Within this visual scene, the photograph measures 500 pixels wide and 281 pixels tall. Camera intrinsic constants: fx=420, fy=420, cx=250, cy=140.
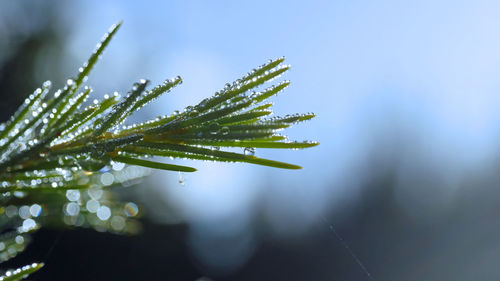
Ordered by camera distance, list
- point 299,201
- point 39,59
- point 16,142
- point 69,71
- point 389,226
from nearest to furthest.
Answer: point 16,142
point 39,59
point 69,71
point 299,201
point 389,226

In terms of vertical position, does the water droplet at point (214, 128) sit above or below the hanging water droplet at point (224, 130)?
above

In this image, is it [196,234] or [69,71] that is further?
[196,234]

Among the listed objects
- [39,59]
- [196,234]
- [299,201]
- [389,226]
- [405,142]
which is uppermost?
[39,59]

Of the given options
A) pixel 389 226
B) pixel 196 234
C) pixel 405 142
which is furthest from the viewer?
pixel 405 142

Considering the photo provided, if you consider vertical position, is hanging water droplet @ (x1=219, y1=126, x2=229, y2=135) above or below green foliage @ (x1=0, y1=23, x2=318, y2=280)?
below

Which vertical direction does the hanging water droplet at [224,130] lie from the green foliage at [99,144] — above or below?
below

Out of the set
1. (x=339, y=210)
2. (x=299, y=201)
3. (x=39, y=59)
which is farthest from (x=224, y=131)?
(x=339, y=210)

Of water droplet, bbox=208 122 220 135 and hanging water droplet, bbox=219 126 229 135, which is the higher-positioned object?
water droplet, bbox=208 122 220 135

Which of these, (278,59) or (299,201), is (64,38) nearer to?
(278,59)
